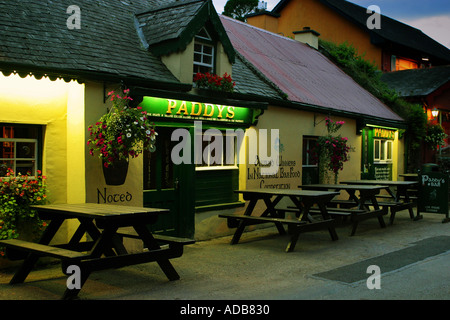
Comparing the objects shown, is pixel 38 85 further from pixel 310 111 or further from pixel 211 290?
pixel 310 111

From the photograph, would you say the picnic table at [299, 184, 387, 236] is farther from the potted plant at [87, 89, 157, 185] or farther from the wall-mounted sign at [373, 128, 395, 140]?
the wall-mounted sign at [373, 128, 395, 140]

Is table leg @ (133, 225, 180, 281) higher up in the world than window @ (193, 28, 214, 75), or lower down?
lower down

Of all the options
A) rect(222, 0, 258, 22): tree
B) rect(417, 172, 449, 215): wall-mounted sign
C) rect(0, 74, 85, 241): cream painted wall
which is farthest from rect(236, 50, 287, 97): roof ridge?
rect(222, 0, 258, 22): tree

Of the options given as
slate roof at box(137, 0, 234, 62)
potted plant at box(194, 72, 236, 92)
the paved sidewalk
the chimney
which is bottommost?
the paved sidewalk

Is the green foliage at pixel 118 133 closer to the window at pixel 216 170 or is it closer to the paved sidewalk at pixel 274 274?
the paved sidewalk at pixel 274 274

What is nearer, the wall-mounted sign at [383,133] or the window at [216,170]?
the window at [216,170]

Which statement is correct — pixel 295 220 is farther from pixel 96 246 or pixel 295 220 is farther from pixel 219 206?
pixel 96 246

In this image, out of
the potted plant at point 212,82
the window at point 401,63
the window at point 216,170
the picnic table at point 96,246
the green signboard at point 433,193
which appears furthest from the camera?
the window at point 401,63

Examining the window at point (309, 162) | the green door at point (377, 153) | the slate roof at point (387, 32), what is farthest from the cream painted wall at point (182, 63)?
the slate roof at point (387, 32)

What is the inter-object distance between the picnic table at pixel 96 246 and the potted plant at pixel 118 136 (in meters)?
1.05

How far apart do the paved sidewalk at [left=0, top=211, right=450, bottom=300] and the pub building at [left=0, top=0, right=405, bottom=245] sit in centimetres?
129

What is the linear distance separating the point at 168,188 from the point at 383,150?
10.8 m

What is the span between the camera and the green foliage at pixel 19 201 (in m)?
6.95

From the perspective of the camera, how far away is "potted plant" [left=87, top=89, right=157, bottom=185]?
24.3 ft
